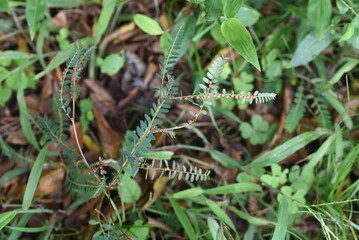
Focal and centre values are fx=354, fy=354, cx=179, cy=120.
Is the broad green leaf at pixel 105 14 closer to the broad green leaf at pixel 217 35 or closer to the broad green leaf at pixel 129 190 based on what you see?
the broad green leaf at pixel 217 35

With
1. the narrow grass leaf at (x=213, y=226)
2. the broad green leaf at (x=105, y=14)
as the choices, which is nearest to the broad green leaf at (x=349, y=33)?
the narrow grass leaf at (x=213, y=226)

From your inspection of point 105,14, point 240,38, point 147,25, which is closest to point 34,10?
point 105,14

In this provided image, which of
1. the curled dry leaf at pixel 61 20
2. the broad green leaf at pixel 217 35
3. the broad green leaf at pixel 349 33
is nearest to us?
the broad green leaf at pixel 349 33

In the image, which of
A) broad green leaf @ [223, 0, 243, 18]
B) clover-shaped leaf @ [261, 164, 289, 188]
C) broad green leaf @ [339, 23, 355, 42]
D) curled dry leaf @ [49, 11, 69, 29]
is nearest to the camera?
broad green leaf @ [223, 0, 243, 18]

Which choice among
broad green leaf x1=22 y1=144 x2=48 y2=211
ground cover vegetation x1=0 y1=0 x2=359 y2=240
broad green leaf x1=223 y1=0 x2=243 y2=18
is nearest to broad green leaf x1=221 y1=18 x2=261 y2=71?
broad green leaf x1=223 y1=0 x2=243 y2=18

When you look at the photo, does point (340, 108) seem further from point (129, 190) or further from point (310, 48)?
point (129, 190)

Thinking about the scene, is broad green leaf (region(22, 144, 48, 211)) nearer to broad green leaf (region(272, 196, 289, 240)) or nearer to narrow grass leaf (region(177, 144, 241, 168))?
narrow grass leaf (region(177, 144, 241, 168))

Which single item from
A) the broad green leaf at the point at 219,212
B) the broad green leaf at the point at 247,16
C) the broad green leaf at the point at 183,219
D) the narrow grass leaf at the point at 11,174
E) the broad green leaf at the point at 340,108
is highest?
the broad green leaf at the point at 247,16
